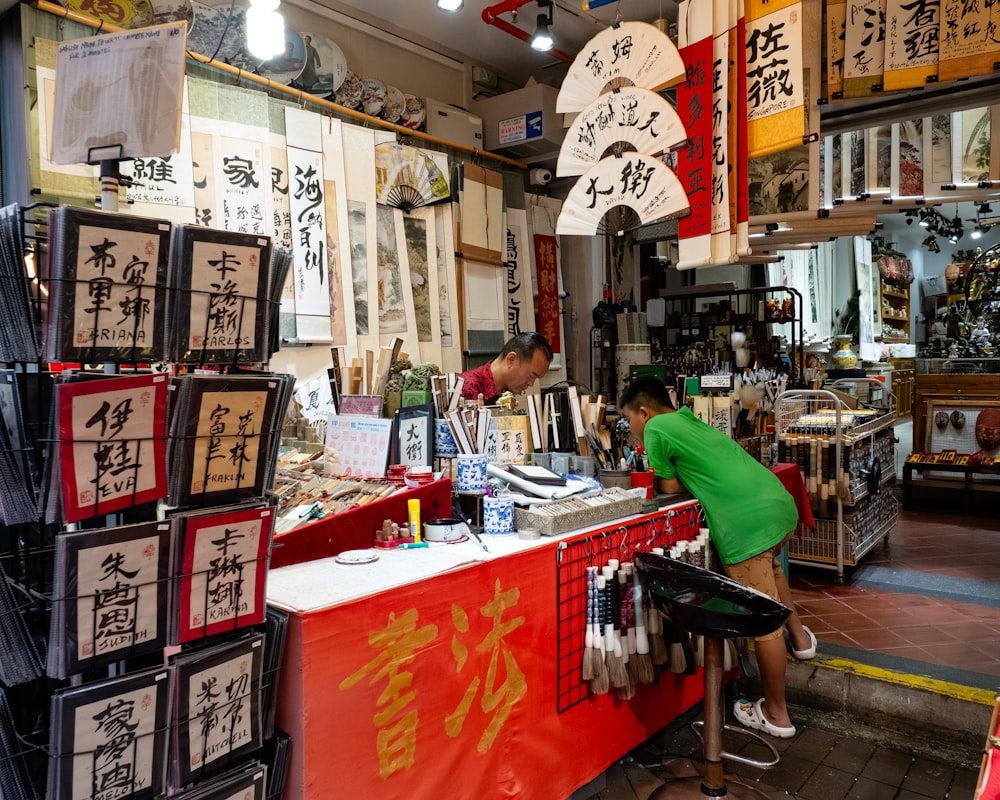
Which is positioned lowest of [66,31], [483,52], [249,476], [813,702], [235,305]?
[813,702]

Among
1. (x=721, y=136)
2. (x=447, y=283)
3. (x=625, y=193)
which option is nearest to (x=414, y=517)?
(x=625, y=193)

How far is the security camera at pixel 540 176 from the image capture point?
713 cm

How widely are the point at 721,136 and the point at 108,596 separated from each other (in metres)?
2.90

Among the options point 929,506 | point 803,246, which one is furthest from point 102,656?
point 929,506

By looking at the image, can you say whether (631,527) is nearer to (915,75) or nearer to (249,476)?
(249,476)

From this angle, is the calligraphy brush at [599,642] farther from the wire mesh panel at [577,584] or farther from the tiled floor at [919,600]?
the tiled floor at [919,600]

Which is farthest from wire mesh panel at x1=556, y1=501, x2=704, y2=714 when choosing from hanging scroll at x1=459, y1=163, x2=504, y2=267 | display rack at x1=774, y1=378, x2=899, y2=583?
hanging scroll at x1=459, y1=163, x2=504, y2=267

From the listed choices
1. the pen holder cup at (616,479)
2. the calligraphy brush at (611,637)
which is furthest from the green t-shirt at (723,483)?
the calligraphy brush at (611,637)

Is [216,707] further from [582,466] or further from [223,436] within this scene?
[582,466]

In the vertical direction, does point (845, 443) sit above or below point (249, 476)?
below

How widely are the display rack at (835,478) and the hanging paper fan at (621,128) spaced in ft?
8.57

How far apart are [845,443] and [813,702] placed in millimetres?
2049

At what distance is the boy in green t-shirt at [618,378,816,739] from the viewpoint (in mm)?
3188

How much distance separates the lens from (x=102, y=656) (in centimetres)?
148
